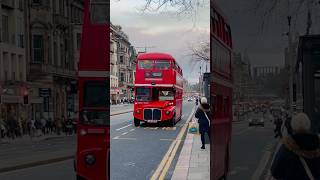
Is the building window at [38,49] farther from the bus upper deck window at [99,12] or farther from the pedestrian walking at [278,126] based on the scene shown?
the pedestrian walking at [278,126]

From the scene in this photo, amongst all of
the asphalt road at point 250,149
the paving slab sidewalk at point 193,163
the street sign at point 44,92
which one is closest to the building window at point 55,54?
the street sign at point 44,92

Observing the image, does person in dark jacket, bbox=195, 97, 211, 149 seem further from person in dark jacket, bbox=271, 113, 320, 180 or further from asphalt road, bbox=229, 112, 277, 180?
person in dark jacket, bbox=271, 113, 320, 180

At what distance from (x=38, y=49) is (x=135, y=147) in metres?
1.85

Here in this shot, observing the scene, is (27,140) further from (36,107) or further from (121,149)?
(121,149)

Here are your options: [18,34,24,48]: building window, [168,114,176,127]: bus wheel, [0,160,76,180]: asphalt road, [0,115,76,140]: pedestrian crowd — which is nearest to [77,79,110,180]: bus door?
[0,115,76,140]: pedestrian crowd

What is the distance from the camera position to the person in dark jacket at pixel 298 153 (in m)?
3.66

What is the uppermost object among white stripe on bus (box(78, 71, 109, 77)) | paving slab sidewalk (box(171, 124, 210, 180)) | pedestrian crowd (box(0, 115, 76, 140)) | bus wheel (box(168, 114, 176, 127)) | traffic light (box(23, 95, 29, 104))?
white stripe on bus (box(78, 71, 109, 77))

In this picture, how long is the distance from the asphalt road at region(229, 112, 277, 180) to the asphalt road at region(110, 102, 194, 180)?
1.57ft

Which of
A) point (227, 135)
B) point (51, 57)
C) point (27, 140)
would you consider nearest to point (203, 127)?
point (227, 135)

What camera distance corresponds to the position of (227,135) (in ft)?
12.8

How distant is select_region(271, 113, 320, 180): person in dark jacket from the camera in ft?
12.0

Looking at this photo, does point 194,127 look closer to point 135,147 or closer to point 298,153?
point 135,147

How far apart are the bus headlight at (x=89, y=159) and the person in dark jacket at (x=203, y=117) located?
81 cm

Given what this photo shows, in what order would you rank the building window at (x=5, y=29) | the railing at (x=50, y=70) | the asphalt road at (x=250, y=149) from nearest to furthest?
the asphalt road at (x=250, y=149) < the railing at (x=50, y=70) < the building window at (x=5, y=29)
